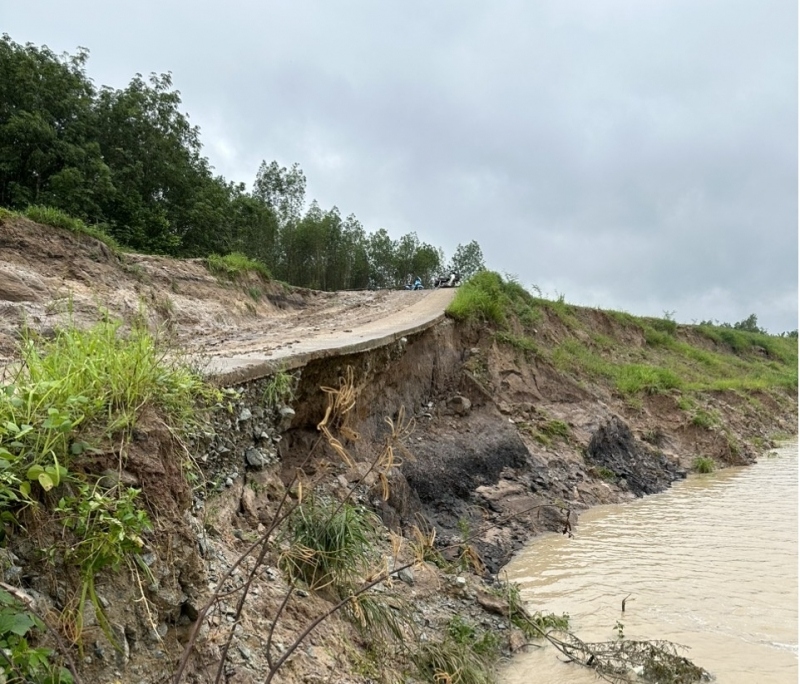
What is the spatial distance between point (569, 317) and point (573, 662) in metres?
13.6

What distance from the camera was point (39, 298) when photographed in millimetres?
8289

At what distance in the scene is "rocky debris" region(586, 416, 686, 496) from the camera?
409 inches

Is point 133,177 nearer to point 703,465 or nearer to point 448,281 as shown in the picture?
point 448,281

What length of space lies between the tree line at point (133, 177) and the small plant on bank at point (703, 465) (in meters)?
14.3

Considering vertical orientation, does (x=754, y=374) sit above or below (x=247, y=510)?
above

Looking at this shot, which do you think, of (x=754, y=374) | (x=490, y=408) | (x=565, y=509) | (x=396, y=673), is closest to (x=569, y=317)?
(x=490, y=408)

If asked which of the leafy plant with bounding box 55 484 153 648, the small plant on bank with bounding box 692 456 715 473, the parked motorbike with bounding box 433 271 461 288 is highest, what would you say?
the parked motorbike with bounding box 433 271 461 288

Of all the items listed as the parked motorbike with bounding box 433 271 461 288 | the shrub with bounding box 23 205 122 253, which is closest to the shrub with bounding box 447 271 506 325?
the shrub with bounding box 23 205 122 253

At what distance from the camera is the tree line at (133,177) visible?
1694 cm

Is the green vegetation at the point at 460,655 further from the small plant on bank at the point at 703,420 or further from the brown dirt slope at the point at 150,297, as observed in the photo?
the small plant on bank at the point at 703,420

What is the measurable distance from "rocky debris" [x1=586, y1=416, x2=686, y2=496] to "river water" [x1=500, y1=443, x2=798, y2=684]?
2.83ft

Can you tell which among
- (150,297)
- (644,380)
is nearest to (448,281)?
(644,380)

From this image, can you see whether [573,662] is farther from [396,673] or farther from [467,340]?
[467,340]

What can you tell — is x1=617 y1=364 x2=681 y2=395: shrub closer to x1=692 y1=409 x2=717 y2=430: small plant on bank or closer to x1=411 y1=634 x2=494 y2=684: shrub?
x1=692 y1=409 x2=717 y2=430: small plant on bank
